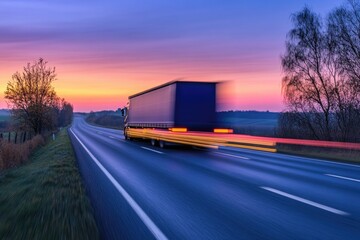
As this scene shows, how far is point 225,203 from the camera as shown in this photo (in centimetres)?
781

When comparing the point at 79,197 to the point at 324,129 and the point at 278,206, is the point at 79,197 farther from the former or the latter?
the point at 324,129

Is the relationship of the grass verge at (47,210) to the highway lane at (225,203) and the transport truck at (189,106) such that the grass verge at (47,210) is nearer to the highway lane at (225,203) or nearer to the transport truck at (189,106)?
the highway lane at (225,203)

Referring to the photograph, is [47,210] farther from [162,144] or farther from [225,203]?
[162,144]

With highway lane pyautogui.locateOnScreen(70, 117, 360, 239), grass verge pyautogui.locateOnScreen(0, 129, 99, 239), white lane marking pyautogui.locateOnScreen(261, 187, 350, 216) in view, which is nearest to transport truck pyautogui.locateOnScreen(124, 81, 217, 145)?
highway lane pyautogui.locateOnScreen(70, 117, 360, 239)

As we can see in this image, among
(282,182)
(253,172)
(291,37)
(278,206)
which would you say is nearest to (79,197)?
(278,206)

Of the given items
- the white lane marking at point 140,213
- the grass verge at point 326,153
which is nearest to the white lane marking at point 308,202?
the white lane marking at point 140,213

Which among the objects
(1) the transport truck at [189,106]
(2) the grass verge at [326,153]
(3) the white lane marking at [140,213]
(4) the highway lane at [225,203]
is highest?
(1) the transport truck at [189,106]

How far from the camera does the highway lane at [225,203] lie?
580 cm

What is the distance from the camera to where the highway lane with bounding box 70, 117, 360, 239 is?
5801mm

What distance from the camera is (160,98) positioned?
24.8 meters

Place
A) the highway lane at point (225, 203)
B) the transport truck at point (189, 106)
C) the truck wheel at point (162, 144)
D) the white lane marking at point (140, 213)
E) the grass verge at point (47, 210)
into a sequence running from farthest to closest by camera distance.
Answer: the truck wheel at point (162, 144), the transport truck at point (189, 106), the highway lane at point (225, 203), the white lane marking at point (140, 213), the grass verge at point (47, 210)

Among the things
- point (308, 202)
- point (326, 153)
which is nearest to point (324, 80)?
point (326, 153)

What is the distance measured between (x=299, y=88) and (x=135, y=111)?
45.1 ft

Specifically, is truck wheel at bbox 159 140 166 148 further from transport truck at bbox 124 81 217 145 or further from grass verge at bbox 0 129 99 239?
grass verge at bbox 0 129 99 239
